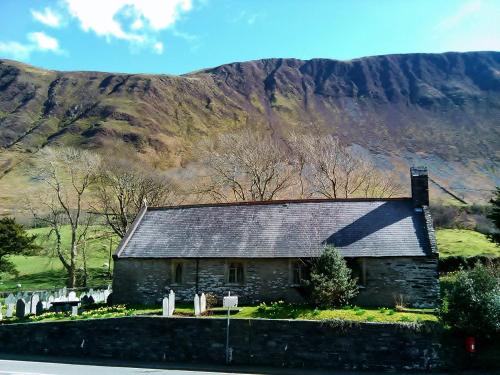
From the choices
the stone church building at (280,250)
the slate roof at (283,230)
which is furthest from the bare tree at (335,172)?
the stone church building at (280,250)

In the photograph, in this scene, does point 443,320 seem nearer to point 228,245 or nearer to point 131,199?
point 228,245

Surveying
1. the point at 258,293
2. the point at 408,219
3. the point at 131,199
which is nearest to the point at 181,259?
the point at 258,293

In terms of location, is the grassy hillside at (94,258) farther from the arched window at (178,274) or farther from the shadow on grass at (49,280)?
the arched window at (178,274)

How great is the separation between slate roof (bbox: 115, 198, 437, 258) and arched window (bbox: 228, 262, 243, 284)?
865 mm

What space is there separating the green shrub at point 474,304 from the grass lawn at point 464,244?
3050 centimetres

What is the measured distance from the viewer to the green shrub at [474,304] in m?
18.7

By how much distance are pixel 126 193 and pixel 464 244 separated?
3920 cm

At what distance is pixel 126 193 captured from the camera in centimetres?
5434

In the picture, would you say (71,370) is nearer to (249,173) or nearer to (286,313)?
(286,313)

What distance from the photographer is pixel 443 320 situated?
19.9 m

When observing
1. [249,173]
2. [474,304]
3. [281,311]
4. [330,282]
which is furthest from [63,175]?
[474,304]

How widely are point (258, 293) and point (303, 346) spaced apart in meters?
9.09

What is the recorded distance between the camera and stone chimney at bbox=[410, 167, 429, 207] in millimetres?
31391

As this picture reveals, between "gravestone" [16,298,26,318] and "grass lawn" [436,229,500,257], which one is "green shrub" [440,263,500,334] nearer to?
"gravestone" [16,298,26,318]
